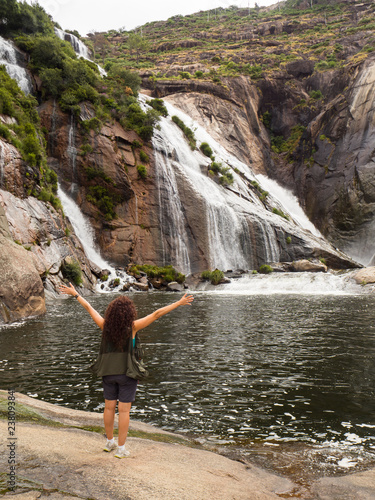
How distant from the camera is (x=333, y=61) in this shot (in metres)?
Answer: 77.9

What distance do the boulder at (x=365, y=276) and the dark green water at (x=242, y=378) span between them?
13.1 m

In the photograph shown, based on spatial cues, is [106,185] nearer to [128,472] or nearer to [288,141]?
[128,472]

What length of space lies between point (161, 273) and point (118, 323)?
31.8m

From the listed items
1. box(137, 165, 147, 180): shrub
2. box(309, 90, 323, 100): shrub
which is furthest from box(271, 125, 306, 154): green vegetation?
box(137, 165, 147, 180): shrub

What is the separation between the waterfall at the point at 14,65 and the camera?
40406 millimetres

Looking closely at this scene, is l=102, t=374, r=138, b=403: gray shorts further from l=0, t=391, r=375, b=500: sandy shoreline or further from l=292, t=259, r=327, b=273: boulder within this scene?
l=292, t=259, r=327, b=273: boulder

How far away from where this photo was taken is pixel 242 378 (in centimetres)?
991

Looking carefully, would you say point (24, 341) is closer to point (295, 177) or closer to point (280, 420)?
point (280, 420)

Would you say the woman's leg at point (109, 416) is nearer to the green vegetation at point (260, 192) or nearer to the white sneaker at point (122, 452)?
the white sneaker at point (122, 452)

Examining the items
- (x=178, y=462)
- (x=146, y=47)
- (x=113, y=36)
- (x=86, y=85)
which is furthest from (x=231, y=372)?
(x=113, y=36)

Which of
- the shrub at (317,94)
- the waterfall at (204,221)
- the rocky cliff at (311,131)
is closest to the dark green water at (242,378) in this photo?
the waterfall at (204,221)

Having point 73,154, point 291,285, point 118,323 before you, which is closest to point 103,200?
point 73,154

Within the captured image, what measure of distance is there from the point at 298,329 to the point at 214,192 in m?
32.2

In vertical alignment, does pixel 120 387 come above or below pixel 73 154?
below
